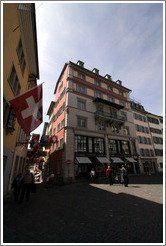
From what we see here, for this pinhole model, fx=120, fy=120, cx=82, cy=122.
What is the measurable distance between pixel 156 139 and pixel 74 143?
27.4 m

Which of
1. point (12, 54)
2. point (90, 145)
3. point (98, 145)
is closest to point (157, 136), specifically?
point (98, 145)

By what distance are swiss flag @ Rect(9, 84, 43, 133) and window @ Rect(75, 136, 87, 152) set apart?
13.0 metres

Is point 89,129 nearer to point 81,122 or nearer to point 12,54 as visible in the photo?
point 81,122

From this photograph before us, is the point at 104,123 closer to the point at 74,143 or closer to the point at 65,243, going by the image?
the point at 74,143

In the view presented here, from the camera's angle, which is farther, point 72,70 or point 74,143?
point 72,70

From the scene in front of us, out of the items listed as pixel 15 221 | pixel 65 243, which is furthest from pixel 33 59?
pixel 65 243

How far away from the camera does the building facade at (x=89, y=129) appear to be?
736 inches

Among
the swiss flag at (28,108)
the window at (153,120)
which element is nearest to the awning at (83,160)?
the swiss flag at (28,108)

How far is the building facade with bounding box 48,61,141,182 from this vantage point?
18688mm

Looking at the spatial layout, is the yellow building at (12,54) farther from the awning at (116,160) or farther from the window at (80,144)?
the awning at (116,160)

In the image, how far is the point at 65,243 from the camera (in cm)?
321

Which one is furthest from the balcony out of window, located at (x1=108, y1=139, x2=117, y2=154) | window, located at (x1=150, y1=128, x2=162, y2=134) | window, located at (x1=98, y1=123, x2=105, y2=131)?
window, located at (x1=150, y1=128, x2=162, y2=134)

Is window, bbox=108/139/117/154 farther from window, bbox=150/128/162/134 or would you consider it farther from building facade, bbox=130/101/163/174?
window, bbox=150/128/162/134

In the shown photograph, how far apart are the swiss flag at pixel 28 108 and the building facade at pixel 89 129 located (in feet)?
40.0
